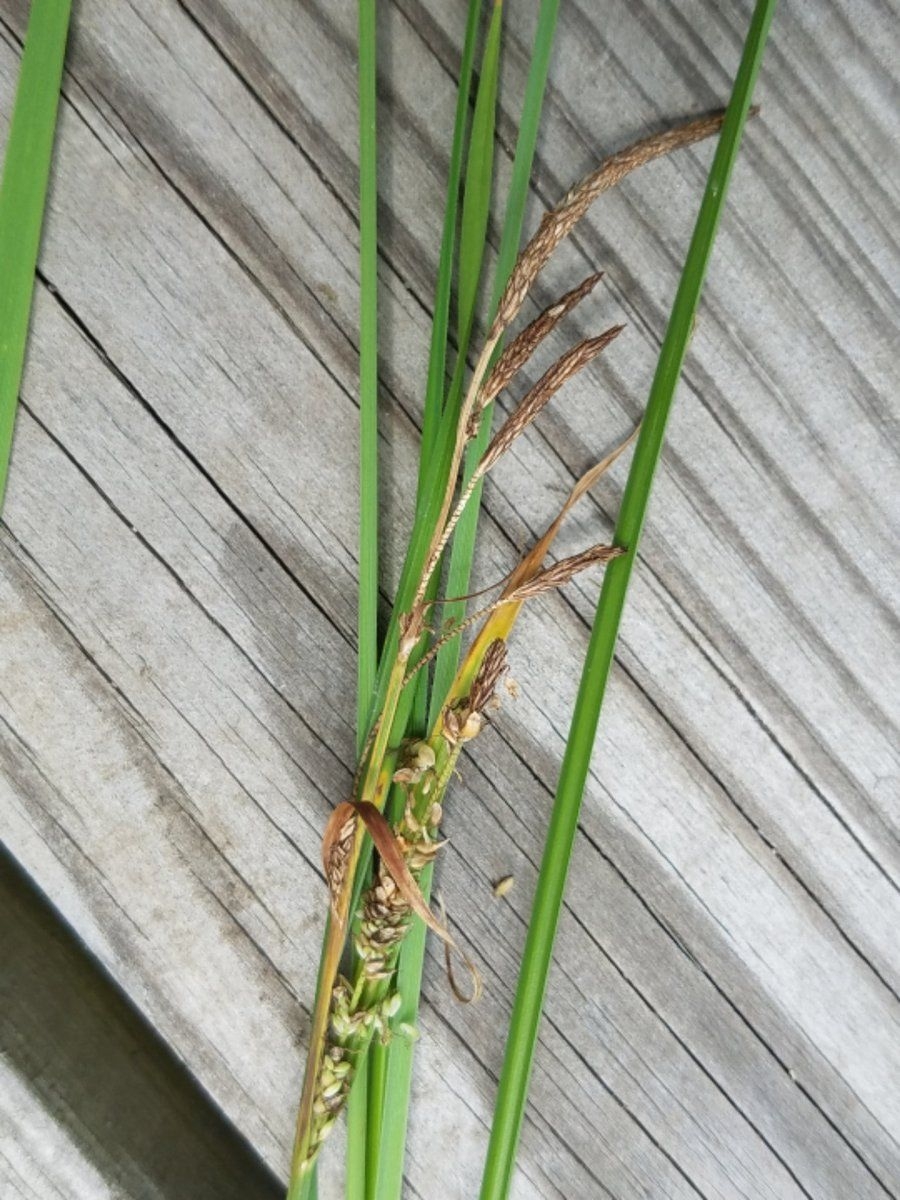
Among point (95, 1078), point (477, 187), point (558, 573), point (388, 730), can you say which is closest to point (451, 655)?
point (388, 730)

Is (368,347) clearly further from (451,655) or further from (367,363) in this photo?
(451,655)

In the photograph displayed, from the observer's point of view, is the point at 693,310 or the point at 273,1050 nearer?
the point at 693,310

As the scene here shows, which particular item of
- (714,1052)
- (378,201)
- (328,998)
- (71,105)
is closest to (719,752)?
(714,1052)

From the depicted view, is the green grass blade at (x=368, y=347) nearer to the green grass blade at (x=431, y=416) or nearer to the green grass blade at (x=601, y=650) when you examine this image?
the green grass blade at (x=431, y=416)

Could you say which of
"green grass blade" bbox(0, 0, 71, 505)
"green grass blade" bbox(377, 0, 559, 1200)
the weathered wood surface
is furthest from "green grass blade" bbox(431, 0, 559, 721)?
"green grass blade" bbox(0, 0, 71, 505)

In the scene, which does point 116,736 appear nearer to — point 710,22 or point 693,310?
point 693,310

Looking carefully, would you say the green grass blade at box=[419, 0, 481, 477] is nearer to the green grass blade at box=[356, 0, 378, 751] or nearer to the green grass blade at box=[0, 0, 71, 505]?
the green grass blade at box=[356, 0, 378, 751]

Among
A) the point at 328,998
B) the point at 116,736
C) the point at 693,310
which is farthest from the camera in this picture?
the point at 116,736

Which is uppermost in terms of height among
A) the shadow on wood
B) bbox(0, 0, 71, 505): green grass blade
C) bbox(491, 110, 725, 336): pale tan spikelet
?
bbox(0, 0, 71, 505): green grass blade
